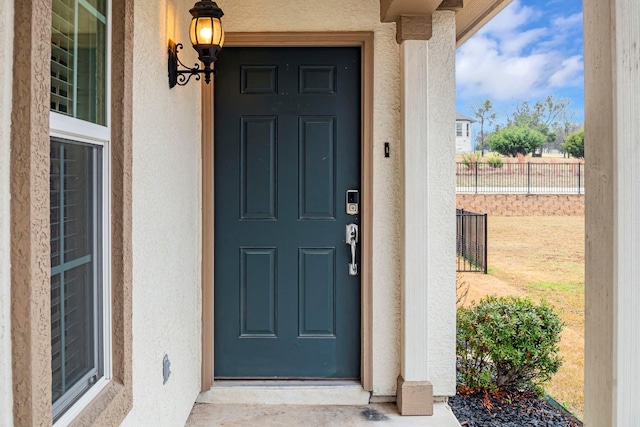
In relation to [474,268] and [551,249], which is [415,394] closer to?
[474,268]

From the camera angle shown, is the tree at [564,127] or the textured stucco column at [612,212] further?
the tree at [564,127]

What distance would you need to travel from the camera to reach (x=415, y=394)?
108 inches

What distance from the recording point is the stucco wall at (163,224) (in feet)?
5.96

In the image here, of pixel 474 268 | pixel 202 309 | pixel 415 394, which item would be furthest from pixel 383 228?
pixel 474 268

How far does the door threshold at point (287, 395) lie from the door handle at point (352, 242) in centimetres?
73

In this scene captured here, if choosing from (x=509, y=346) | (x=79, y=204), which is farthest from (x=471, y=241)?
(x=79, y=204)

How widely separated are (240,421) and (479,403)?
1.57 m

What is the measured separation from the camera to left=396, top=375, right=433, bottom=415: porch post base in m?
2.73

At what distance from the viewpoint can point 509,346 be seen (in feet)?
9.81

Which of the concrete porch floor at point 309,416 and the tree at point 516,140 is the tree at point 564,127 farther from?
the concrete porch floor at point 309,416

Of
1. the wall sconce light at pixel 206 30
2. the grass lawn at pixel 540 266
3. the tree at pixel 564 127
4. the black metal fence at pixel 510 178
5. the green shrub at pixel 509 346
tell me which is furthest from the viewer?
the black metal fence at pixel 510 178

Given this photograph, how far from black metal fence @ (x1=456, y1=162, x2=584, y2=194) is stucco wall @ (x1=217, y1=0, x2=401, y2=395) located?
4332 mm

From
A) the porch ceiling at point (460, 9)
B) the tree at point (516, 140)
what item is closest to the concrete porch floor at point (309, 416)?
the porch ceiling at point (460, 9)

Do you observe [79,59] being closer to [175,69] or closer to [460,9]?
[175,69]
